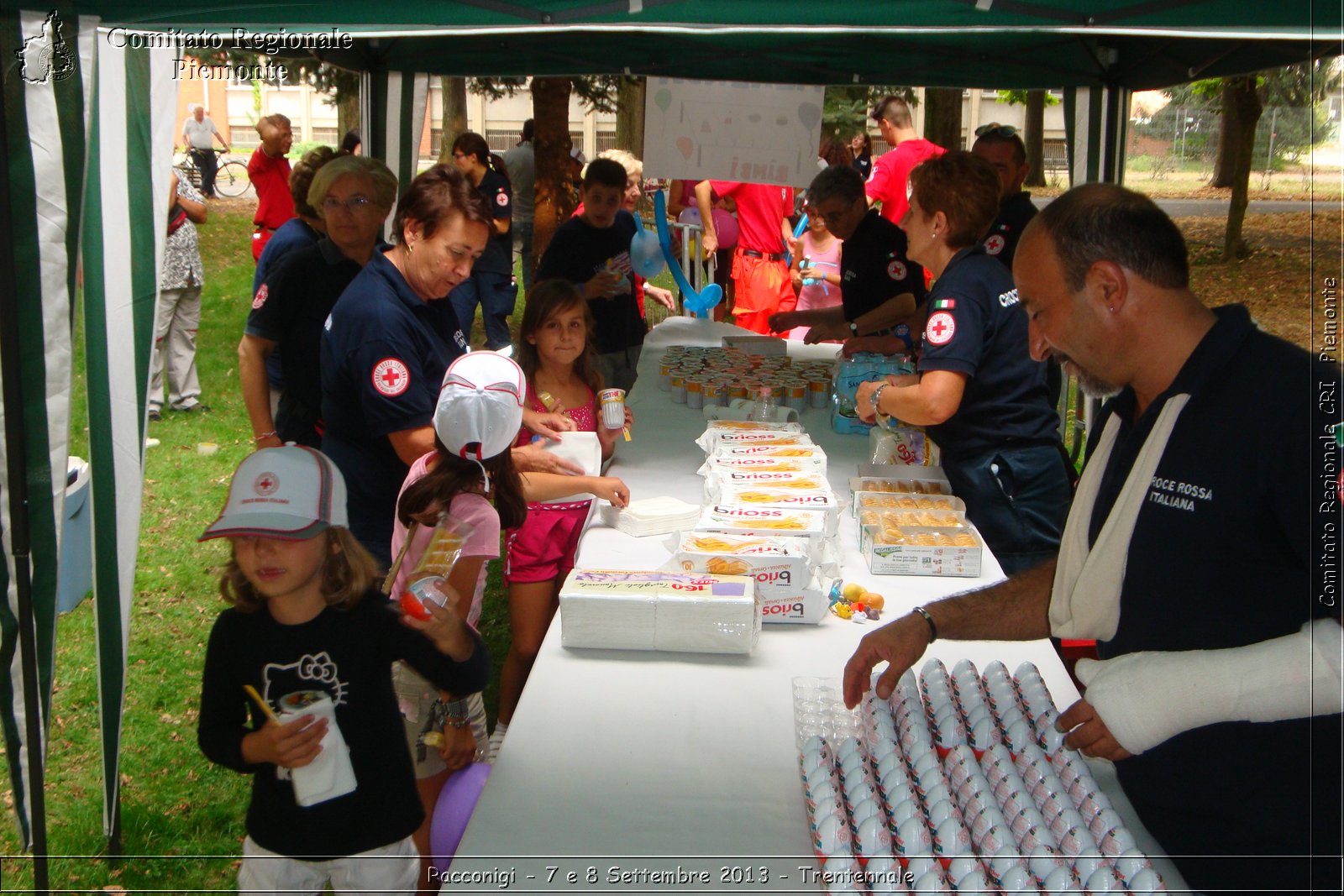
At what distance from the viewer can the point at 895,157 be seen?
25.2 ft

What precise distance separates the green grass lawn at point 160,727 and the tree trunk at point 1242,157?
32.8 ft

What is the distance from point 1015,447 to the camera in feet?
9.81

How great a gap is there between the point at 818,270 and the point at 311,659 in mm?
5871

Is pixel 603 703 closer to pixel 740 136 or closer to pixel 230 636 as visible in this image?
pixel 230 636

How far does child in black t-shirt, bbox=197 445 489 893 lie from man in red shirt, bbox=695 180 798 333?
6004mm

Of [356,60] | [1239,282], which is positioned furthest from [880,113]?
[1239,282]

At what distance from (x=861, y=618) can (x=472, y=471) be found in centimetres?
87

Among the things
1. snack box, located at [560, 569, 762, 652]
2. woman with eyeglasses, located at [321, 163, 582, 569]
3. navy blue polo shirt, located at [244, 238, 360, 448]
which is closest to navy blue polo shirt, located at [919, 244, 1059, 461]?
snack box, located at [560, 569, 762, 652]

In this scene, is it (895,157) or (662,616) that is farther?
(895,157)

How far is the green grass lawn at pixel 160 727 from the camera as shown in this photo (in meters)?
2.79

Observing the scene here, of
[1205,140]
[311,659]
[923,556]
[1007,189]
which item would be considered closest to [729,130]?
[1007,189]

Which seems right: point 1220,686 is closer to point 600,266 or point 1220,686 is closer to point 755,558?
point 755,558

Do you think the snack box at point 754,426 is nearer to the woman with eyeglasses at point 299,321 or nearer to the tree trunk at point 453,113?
the woman with eyeglasses at point 299,321

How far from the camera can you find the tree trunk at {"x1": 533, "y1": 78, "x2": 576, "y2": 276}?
8.90 m
